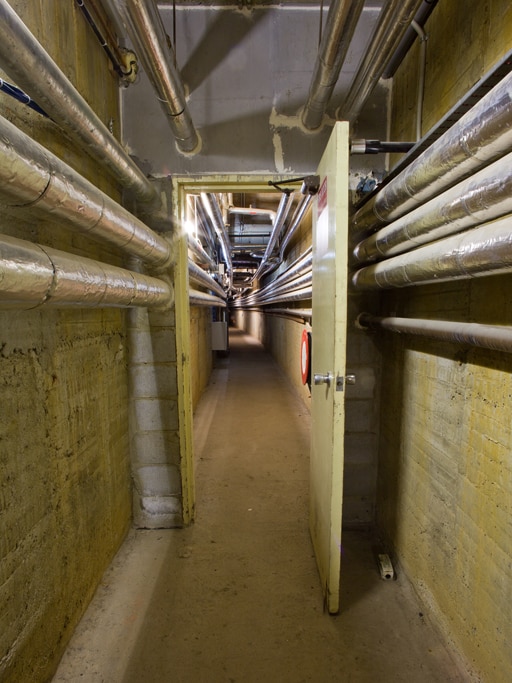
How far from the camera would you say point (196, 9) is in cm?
162

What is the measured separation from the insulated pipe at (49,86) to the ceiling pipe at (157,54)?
300 millimetres

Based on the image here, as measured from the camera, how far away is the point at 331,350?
48.3 inches

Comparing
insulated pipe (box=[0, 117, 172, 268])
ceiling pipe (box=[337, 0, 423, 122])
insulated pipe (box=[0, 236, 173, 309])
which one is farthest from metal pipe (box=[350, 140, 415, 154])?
insulated pipe (box=[0, 236, 173, 309])

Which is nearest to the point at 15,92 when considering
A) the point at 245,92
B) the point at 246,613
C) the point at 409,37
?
the point at 245,92

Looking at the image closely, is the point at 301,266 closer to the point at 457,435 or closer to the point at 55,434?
the point at 457,435

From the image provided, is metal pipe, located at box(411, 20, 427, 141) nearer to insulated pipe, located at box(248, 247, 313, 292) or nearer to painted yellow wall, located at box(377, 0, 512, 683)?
painted yellow wall, located at box(377, 0, 512, 683)

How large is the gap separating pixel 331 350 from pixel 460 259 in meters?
→ 0.53

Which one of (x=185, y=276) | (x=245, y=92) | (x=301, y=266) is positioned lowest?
(x=185, y=276)

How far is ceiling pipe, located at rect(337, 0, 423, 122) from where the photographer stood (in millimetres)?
1012

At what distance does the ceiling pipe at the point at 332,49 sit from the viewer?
38.9 inches

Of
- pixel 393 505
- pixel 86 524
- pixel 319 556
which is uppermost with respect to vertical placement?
pixel 86 524

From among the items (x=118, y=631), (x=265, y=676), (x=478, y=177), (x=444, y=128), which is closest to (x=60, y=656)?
(x=118, y=631)

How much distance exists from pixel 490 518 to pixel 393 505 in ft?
2.40

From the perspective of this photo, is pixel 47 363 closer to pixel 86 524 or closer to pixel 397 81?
pixel 86 524
